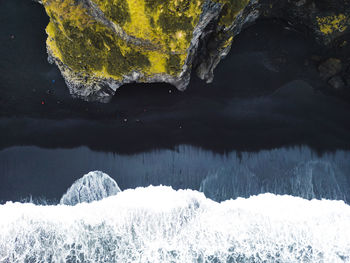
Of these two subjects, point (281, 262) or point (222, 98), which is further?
point (222, 98)

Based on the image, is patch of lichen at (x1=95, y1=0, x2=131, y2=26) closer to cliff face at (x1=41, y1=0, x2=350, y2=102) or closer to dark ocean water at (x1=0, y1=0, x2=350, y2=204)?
cliff face at (x1=41, y1=0, x2=350, y2=102)

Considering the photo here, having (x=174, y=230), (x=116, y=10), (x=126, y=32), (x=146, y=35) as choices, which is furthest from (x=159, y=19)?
(x=174, y=230)

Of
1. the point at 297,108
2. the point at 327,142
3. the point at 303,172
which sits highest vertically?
the point at 297,108

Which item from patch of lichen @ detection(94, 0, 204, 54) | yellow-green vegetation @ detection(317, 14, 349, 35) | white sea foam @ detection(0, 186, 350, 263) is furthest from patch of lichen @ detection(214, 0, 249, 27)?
white sea foam @ detection(0, 186, 350, 263)

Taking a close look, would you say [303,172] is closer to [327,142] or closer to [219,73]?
[327,142]

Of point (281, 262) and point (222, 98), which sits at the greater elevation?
point (222, 98)

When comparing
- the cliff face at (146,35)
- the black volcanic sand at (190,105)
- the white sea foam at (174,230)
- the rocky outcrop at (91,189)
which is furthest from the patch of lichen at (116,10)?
the white sea foam at (174,230)

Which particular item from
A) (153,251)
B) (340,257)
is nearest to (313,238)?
(340,257)
